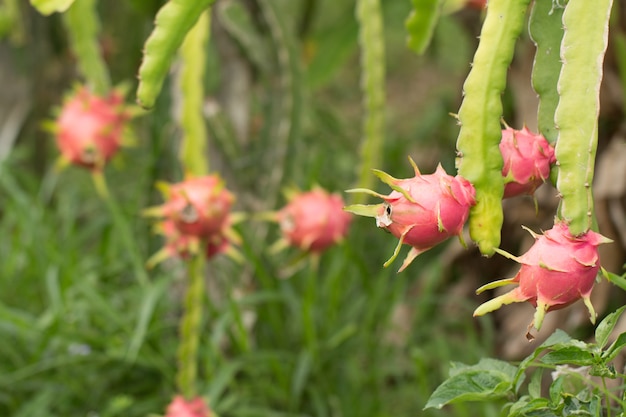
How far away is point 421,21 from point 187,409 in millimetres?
708

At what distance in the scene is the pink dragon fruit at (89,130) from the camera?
5.97ft

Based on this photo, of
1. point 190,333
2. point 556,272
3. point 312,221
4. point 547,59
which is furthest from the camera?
point 312,221

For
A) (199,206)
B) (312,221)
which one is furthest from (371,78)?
(199,206)

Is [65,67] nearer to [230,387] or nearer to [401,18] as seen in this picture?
[401,18]

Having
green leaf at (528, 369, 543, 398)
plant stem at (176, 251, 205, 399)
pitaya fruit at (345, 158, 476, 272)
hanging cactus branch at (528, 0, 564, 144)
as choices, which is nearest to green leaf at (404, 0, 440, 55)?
hanging cactus branch at (528, 0, 564, 144)

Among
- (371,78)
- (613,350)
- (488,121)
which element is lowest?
(613,350)

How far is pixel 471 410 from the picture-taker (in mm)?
2016

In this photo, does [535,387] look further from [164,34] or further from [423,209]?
[164,34]

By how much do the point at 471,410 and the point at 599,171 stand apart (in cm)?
59

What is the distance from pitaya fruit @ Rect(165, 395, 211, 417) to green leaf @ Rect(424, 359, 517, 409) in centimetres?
69

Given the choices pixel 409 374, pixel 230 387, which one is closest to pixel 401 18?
pixel 409 374

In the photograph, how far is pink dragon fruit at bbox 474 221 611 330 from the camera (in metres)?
0.78

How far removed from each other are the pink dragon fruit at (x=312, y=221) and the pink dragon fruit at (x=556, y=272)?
3.06 ft

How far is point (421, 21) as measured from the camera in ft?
3.82
